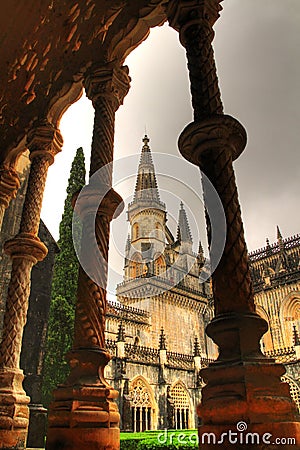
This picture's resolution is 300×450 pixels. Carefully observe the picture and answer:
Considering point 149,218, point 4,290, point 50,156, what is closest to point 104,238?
point 50,156

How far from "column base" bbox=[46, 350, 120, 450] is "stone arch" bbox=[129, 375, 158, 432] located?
1640 centimetres

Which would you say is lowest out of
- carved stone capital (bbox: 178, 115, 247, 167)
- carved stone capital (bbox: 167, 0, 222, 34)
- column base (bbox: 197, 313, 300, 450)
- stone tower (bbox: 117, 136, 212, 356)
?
column base (bbox: 197, 313, 300, 450)

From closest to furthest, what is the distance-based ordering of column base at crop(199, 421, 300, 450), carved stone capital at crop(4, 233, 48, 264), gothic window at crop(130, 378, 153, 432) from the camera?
column base at crop(199, 421, 300, 450) < carved stone capital at crop(4, 233, 48, 264) < gothic window at crop(130, 378, 153, 432)

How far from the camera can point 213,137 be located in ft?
8.55

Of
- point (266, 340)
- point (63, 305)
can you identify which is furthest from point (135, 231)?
point (63, 305)

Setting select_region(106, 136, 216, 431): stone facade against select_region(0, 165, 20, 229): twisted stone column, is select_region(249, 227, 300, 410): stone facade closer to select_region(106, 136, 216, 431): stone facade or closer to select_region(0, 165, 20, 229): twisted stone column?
select_region(106, 136, 216, 431): stone facade

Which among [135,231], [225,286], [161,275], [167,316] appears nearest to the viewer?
[225,286]

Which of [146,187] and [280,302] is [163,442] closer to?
[280,302]

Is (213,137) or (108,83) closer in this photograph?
(213,137)

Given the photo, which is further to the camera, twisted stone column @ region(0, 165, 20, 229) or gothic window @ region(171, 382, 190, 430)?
gothic window @ region(171, 382, 190, 430)

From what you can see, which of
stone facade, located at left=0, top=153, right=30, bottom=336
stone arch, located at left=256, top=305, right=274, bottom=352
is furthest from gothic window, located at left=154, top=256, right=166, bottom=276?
stone facade, located at left=0, top=153, right=30, bottom=336

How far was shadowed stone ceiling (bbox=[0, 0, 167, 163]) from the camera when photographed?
159 inches

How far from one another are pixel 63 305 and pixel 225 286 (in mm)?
12308

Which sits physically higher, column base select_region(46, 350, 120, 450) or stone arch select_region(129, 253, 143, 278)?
stone arch select_region(129, 253, 143, 278)
